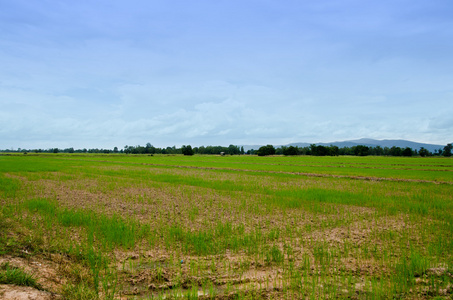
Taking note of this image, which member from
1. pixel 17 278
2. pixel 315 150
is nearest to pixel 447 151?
pixel 315 150

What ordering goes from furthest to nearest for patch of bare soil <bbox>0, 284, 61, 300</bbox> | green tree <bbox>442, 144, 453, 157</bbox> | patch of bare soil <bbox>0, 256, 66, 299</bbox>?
green tree <bbox>442, 144, 453, 157</bbox> < patch of bare soil <bbox>0, 256, 66, 299</bbox> < patch of bare soil <bbox>0, 284, 61, 300</bbox>

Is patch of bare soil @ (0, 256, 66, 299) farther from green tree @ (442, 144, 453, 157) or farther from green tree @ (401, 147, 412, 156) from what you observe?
green tree @ (442, 144, 453, 157)

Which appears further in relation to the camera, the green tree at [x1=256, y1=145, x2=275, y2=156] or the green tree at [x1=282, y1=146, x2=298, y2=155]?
the green tree at [x1=256, y1=145, x2=275, y2=156]

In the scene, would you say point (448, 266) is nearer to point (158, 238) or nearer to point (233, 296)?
point (233, 296)

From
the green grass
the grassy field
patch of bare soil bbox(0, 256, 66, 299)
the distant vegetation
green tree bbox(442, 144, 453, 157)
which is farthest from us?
green tree bbox(442, 144, 453, 157)

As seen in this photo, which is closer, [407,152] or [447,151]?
[407,152]

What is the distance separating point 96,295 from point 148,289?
0.75 m

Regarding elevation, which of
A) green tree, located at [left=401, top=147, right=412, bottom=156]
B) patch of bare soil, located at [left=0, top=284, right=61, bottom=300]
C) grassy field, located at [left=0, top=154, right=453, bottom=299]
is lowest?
grassy field, located at [left=0, top=154, right=453, bottom=299]

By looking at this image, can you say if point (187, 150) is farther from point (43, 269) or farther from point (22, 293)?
point (22, 293)

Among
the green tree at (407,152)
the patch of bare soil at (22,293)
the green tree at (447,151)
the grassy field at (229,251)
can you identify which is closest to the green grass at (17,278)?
the grassy field at (229,251)

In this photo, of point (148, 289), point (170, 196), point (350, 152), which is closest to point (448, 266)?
point (148, 289)

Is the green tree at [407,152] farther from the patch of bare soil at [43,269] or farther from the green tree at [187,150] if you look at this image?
the patch of bare soil at [43,269]

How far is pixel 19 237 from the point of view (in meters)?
6.01

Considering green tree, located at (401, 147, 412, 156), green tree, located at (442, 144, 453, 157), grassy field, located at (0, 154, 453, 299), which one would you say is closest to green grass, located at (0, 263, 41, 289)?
grassy field, located at (0, 154, 453, 299)
